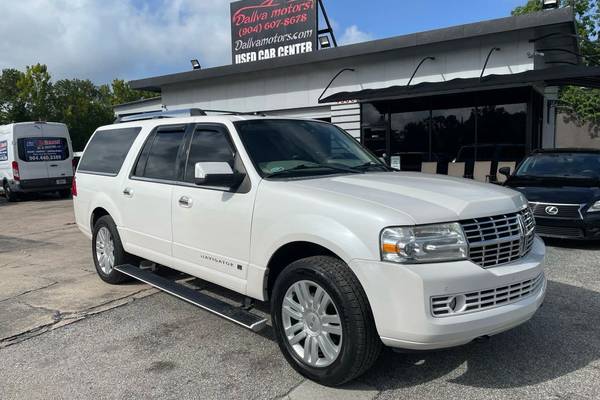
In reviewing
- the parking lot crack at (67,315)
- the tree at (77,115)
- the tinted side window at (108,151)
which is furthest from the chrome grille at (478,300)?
the tree at (77,115)

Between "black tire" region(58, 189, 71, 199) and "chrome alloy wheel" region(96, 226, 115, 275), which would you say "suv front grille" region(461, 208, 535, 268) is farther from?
"black tire" region(58, 189, 71, 199)

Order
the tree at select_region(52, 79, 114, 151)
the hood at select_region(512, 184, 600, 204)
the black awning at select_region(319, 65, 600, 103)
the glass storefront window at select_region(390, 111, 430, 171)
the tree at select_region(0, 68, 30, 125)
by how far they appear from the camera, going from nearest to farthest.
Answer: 1. the hood at select_region(512, 184, 600, 204)
2. the black awning at select_region(319, 65, 600, 103)
3. the glass storefront window at select_region(390, 111, 430, 171)
4. the tree at select_region(0, 68, 30, 125)
5. the tree at select_region(52, 79, 114, 151)

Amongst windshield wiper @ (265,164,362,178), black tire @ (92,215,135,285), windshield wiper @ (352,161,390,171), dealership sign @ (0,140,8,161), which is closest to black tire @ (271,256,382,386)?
windshield wiper @ (265,164,362,178)

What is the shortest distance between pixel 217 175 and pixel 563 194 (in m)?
5.95

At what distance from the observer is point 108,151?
240 inches

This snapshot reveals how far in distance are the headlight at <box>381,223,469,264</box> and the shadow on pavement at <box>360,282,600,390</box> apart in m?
0.96

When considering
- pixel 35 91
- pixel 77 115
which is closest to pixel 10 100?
pixel 35 91

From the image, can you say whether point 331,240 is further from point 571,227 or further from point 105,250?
point 571,227

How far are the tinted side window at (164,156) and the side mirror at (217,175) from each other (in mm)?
981

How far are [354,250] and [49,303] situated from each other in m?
3.83

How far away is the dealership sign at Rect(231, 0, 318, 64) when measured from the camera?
17.7 m

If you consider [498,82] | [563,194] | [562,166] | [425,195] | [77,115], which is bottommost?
[563,194]

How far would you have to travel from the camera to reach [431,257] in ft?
9.85

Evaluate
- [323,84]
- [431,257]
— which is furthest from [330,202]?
[323,84]
